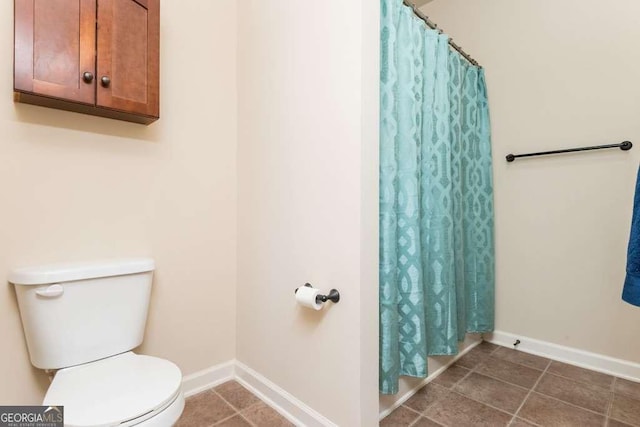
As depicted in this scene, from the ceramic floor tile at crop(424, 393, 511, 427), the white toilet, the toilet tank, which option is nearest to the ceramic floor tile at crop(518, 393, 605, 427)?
the ceramic floor tile at crop(424, 393, 511, 427)

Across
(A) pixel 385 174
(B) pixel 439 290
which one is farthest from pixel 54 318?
(B) pixel 439 290

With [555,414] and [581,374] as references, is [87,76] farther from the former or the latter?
[581,374]

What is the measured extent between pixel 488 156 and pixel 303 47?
4.85ft

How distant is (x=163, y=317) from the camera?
5.02ft

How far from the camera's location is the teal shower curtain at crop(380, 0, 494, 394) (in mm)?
1317

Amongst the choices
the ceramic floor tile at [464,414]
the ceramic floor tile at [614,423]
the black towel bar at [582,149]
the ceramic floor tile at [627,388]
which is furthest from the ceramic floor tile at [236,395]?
the black towel bar at [582,149]

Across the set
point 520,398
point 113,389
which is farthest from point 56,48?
point 520,398

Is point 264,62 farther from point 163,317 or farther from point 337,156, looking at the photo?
point 163,317

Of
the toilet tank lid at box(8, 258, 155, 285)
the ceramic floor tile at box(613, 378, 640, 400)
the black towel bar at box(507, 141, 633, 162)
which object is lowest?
the ceramic floor tile at box(613, 378, 640, 400)

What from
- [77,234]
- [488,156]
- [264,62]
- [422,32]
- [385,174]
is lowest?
[77,234]

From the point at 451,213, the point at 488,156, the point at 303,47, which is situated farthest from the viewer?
the point at 488,156

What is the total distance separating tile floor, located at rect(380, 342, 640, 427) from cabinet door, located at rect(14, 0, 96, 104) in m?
1.84

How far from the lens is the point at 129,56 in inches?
49.4

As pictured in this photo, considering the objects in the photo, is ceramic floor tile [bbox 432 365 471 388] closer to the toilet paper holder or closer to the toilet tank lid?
the toilet paper holder
